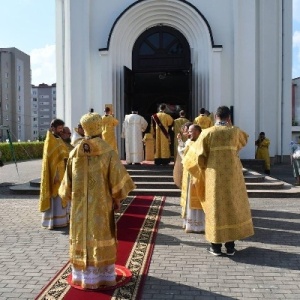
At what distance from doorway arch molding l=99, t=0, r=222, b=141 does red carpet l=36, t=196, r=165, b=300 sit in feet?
21.6

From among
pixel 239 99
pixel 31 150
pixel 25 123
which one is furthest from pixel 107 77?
pixel 25 123

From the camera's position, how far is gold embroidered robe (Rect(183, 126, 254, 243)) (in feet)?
17.8

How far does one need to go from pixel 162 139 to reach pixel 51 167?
5309 millimetres

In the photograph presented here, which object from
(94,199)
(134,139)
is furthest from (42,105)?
(94,199)

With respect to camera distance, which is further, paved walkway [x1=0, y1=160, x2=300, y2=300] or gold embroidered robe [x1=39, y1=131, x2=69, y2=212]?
gold embroidered robe [x1=39, y1=131, x2=69, y2=212]

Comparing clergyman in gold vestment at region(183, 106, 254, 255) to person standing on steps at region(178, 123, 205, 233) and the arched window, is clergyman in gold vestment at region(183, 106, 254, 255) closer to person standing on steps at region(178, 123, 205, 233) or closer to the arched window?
person standing on steps at region(178, 123, 205, 233)

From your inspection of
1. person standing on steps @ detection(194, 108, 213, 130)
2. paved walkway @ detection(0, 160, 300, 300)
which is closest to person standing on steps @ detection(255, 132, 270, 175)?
person standing on steps @ detection(194, 108, 213, 130)

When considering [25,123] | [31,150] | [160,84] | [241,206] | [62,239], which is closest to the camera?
[241,206]

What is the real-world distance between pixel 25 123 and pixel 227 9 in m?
67.2

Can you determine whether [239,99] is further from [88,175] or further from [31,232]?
[88,175]

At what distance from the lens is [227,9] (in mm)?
14367

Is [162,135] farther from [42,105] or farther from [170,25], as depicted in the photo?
[42,105]

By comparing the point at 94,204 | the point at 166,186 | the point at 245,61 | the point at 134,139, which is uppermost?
the point at 245,61

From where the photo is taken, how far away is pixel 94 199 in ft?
14.5
